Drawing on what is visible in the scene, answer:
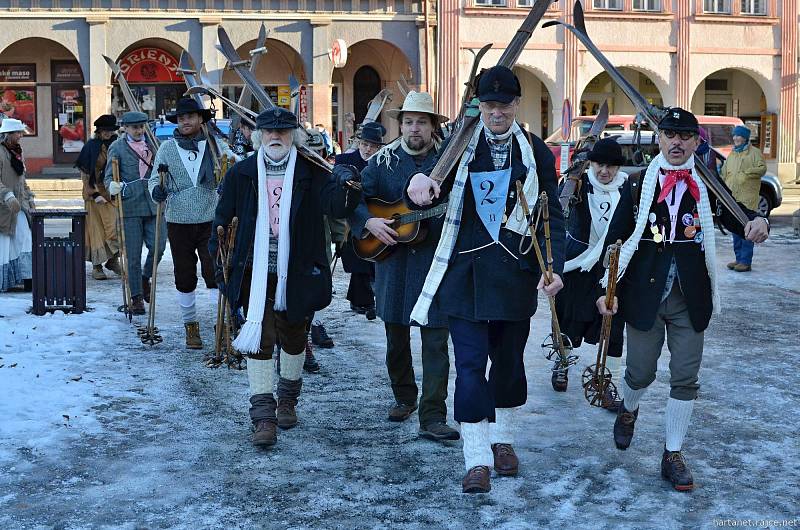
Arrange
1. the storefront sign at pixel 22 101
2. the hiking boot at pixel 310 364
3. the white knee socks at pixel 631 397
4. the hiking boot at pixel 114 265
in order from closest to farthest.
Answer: the white knee socks at pixel 631 397, the hiking boot at pixel 310 364, the hiking boot at pixel 114 265, the storefront sign at pixel 22 101

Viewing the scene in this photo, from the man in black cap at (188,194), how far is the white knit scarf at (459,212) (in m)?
3.46

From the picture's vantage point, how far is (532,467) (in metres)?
5.66

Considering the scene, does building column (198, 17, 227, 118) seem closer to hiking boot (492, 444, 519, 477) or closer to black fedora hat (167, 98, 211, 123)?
black fedora hat (167, 98, 211, 123)

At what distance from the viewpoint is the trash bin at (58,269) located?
10258 millimetres

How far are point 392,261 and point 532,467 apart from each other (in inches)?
59.5

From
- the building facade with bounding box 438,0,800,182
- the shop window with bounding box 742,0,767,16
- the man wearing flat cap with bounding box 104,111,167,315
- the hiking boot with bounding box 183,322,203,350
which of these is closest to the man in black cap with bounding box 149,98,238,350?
the hiking boot with bounding box 183,322,203,350

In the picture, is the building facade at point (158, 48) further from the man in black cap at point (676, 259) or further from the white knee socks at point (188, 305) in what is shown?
the man in black cap at point (676, 259)

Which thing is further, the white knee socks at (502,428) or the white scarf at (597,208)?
the white scarf at (597,208)

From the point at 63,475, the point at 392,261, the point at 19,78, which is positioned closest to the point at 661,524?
the point at 392,261

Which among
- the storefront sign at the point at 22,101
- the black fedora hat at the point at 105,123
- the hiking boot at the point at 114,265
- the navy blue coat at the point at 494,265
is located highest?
the storefront sign at the point at 22,101

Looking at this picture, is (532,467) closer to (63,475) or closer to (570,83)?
(63,475)

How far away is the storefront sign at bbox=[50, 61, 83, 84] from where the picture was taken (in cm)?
3161

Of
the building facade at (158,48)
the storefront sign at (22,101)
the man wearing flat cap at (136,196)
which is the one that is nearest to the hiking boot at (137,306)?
the man wearing flat cap at (136,196)

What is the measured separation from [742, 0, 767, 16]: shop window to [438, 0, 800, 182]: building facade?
30 mm
